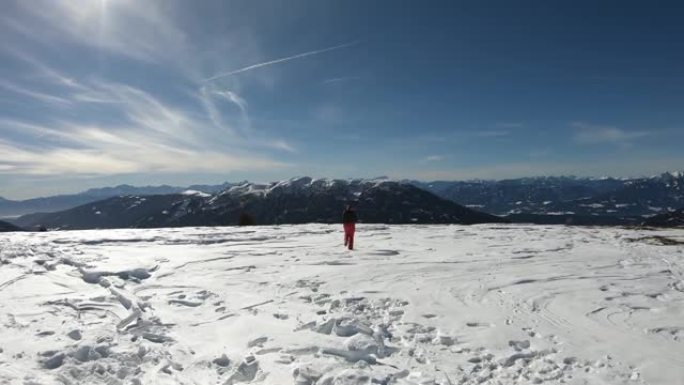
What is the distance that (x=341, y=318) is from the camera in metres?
9.59

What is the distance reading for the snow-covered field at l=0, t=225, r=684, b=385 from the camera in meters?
7.20

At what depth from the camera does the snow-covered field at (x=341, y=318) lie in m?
7.20

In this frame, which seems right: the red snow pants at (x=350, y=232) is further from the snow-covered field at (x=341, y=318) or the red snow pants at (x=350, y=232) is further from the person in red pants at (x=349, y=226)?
the snow-covered field at (x=341, y=318)

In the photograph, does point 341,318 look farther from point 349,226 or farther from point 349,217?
point 349,217

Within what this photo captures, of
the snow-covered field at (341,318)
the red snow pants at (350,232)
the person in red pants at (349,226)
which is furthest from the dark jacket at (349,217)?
the snow-covered field at (341,318)

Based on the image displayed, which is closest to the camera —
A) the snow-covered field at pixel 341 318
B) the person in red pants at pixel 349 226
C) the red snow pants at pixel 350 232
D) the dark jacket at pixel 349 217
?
the snow-covered field at pixel 341 318

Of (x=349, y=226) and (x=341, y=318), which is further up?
(x=349, y=226)

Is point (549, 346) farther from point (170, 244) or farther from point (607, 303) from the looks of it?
point (170, 244)

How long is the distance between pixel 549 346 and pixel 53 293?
11.6m

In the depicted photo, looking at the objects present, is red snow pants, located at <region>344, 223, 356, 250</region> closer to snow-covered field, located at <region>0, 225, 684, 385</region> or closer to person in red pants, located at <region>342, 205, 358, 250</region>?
person in red pants, located at <region>342, 205, 358, 250</region>

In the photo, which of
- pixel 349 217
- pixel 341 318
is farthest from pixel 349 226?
pixel 341 318

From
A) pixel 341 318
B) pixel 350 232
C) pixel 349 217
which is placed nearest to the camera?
pixel 341 318

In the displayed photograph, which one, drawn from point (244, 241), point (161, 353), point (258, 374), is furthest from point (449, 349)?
point (244, 241)

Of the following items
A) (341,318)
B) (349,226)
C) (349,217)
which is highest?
(349,217)
